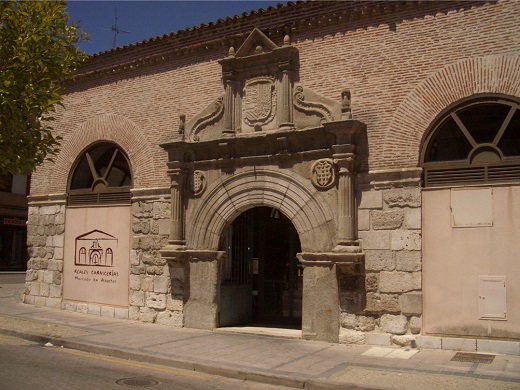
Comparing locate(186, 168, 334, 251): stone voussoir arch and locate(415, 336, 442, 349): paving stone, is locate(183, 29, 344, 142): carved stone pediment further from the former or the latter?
locate(415, 336, 442, 349): paving stone

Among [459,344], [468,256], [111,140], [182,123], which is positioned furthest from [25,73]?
[459,344]

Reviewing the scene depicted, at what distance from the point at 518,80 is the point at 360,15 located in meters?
3.08

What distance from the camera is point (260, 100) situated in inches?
429

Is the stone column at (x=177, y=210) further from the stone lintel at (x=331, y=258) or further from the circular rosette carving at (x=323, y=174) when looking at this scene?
the circular rosette carving at (x=323, y=174)

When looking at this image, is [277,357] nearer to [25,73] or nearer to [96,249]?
[25,73]

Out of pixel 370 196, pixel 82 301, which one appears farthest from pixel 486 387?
pixel 82 301

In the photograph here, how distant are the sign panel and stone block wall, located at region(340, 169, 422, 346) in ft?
18.6

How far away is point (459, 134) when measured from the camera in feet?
30.1

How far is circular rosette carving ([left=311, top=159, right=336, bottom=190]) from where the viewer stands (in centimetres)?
983

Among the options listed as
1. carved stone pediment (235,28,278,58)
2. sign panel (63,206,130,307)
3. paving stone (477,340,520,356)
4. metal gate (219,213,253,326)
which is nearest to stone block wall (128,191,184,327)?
sign panel (63,206,130,307)

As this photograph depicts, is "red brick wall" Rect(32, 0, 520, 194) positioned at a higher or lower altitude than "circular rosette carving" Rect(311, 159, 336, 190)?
higher

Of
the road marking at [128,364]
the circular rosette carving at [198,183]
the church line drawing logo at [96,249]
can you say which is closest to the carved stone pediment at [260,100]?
the circular rosette carving at [198,183]

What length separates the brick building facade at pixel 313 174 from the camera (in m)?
8.81

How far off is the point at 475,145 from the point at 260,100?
4179 mm
